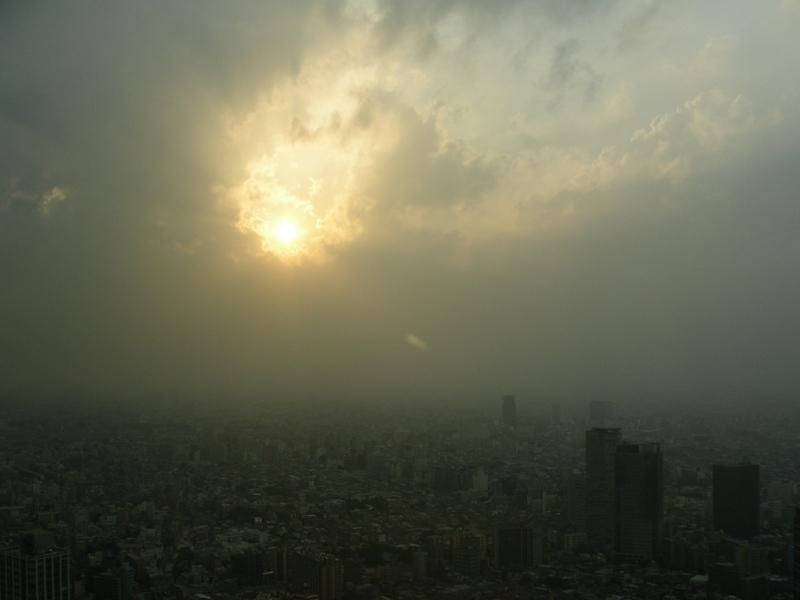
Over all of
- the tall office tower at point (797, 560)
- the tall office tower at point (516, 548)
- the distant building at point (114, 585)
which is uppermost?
the tall office tower at point (797, 560)

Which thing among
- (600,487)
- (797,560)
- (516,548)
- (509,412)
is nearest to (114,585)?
(516,548)

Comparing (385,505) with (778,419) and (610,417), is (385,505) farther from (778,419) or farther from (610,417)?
(778,419)

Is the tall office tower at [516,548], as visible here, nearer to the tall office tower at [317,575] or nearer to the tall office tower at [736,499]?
the tall office tower at [317,575]

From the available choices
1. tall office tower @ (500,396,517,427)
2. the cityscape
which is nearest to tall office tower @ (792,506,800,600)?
the cityscape

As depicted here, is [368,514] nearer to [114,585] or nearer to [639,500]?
[639,500]

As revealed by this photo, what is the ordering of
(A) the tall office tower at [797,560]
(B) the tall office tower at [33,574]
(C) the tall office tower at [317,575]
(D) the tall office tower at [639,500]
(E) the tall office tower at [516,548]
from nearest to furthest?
(B) the tall office tower at [33,574] → (A) the tall office tower at [797,560] → (C) the tall office tower at [317,575] → (E) the tall office tower at [516,548] → (D) the tall office tower at [639,500]

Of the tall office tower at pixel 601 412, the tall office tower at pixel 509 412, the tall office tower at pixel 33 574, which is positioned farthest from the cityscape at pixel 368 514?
the tall office tower at pixel 509 412
